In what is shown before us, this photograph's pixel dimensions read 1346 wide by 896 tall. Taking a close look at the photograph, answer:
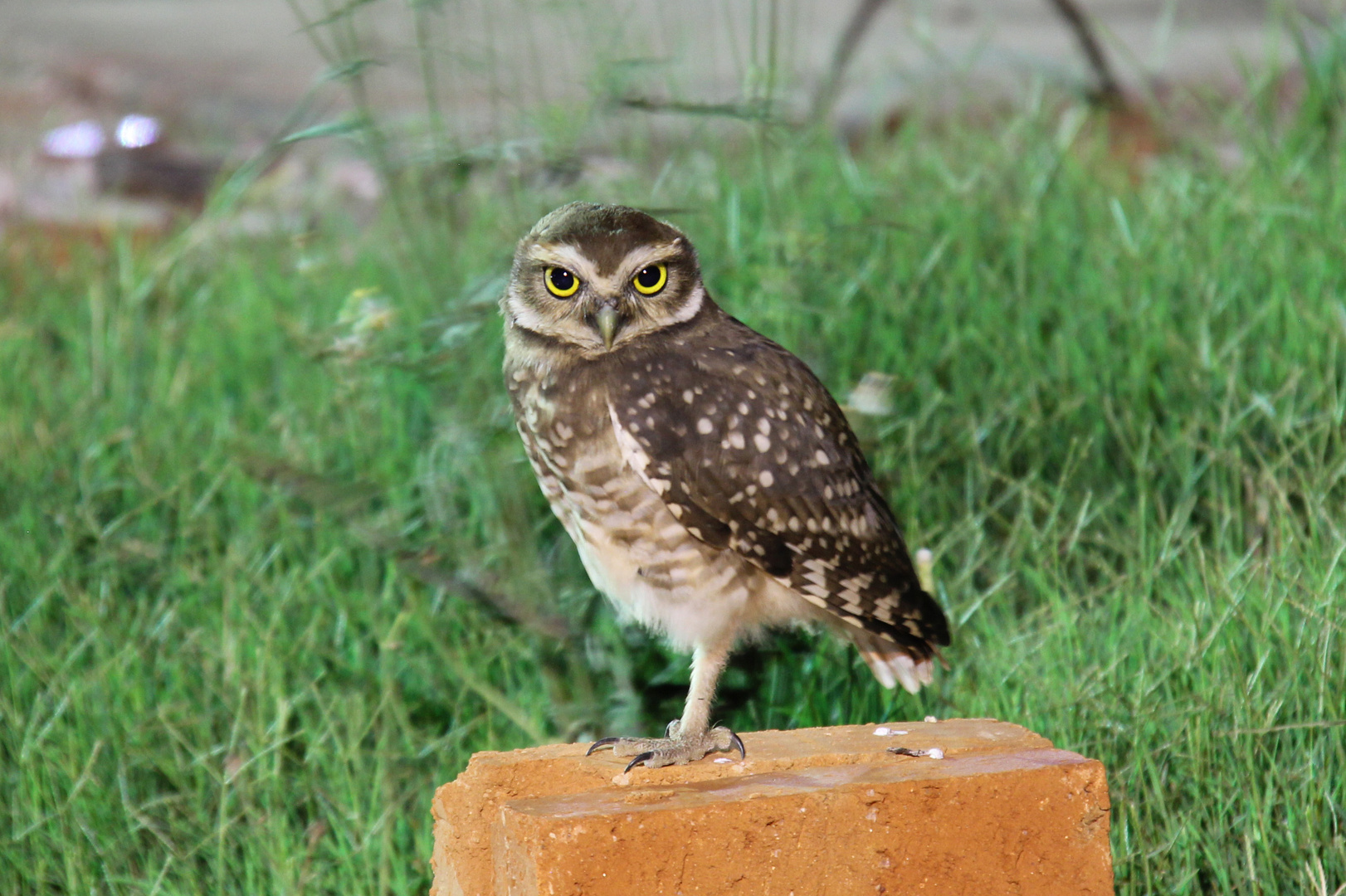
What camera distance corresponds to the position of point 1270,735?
265 cm

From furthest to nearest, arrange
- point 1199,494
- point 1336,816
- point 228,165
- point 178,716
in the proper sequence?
point 228,165 → point 1199,494 → point 178,716 → point 1336,816

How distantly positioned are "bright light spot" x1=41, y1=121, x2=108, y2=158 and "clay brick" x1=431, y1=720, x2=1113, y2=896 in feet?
19.5

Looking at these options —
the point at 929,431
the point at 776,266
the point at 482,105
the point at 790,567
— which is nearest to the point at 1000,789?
the point at 790,567

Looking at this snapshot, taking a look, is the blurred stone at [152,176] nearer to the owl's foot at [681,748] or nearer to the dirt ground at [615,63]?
A: the dirt ground at [615,63]

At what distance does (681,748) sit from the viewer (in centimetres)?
242

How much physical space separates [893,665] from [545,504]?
40.6 inches

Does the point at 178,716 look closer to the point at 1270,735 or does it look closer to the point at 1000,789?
the point at 1000,789

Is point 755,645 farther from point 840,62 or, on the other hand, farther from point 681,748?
point 840,62

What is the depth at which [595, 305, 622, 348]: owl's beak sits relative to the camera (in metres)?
2.38

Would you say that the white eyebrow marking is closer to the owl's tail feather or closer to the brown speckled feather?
the brown speckled feather

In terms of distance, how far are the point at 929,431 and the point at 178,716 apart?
2070 millimetres

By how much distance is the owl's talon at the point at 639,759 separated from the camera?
2.36 metres

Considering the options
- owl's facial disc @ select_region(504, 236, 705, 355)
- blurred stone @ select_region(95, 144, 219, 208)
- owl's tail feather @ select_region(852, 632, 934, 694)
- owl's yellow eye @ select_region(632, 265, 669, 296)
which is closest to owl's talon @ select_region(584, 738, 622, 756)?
owl's tail feather @ select_region(852, 632, 934, 694)

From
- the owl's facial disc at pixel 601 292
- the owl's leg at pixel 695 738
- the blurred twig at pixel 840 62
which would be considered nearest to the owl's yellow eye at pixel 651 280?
the owl's facial disc at pixel 601 292
